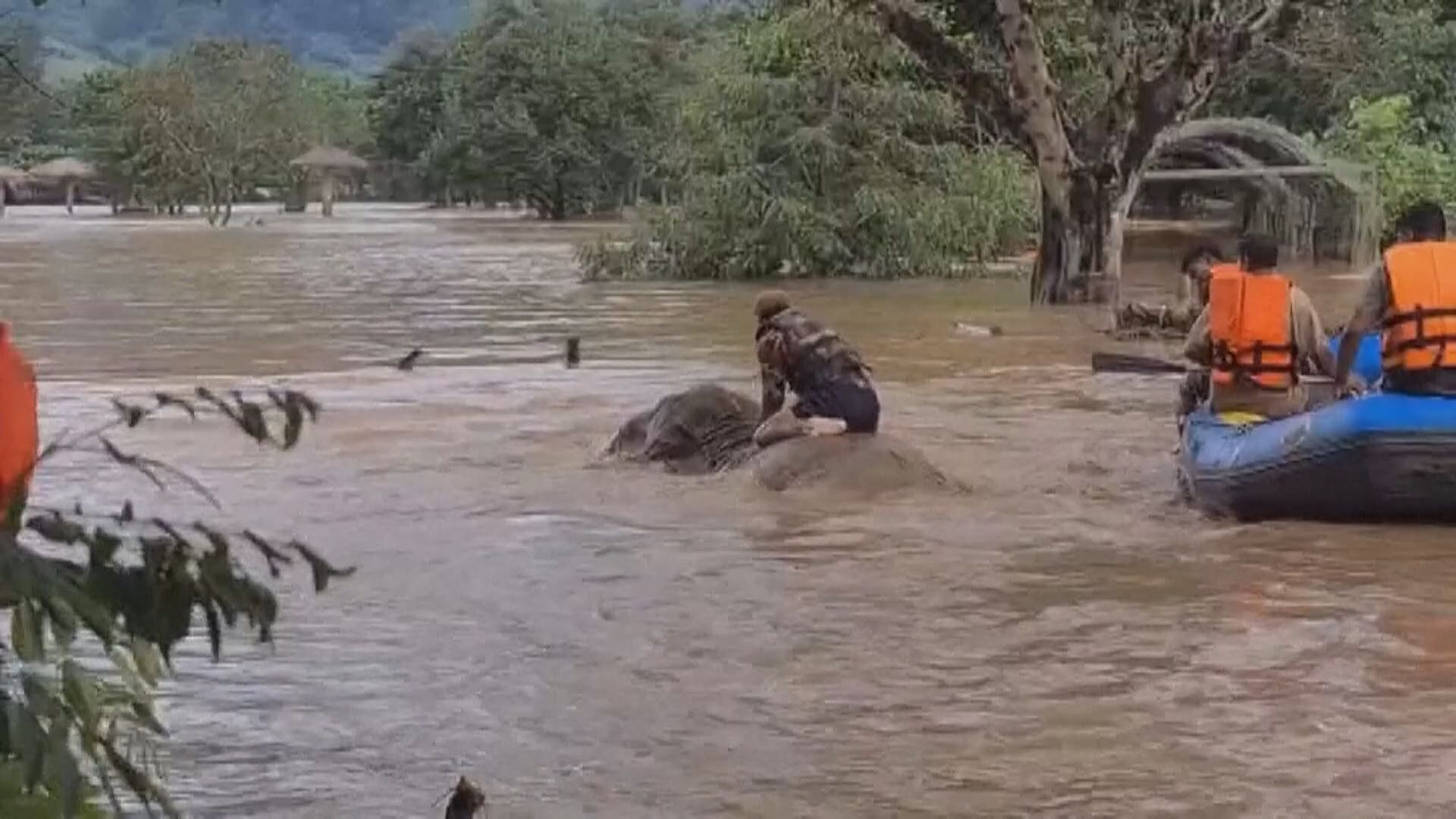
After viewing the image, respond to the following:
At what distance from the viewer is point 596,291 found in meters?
32.6

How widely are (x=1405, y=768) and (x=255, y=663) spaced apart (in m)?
3.93

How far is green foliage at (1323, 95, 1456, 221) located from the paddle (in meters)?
19.7

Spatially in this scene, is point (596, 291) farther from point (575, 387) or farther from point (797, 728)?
point (797, 728)

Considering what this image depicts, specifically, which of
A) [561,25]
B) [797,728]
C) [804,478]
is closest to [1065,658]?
[797,728]

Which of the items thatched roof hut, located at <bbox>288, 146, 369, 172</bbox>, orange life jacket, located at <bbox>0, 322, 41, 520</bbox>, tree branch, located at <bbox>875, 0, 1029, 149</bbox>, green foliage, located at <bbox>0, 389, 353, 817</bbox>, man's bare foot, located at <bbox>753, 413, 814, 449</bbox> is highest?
tree branch, located at <bbox>875, 0, 1029, 149</bbox>

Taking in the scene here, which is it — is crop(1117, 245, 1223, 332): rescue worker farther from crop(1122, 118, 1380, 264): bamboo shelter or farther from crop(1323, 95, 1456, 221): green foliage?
crop(1323, 95, 1456, 221): green foliage

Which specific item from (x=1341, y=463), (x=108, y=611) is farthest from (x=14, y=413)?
(x=1341, y=463)

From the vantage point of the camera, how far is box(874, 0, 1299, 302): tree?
89.6 feet

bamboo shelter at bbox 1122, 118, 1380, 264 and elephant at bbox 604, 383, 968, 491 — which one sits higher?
bamboo shelter at bbox 1122, 118, 1380, 264

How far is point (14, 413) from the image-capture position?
10.7 ft

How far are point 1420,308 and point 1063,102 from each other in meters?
18.9

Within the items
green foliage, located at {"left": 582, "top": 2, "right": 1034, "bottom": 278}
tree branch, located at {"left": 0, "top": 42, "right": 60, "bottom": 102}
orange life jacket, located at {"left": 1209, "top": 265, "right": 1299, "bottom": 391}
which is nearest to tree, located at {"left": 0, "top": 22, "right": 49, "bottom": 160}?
tree branch, located at {"left": 0, "top": 42, "right": 60, "bottom": 102}

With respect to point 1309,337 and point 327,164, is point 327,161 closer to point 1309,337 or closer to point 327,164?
point 327,164

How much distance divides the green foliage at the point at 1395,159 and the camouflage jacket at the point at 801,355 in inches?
1039
